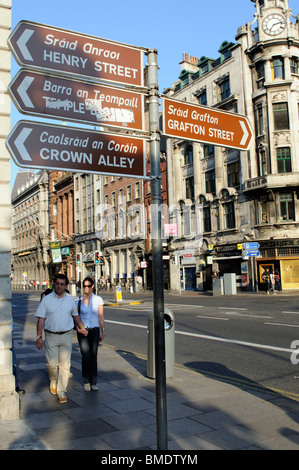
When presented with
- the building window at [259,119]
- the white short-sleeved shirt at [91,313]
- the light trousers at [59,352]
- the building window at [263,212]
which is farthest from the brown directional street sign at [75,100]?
the building window at [259,119]

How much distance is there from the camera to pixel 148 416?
18.0ft

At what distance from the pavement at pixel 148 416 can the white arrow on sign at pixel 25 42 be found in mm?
3703

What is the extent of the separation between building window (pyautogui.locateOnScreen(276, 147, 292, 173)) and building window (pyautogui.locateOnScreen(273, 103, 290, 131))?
5.85ft

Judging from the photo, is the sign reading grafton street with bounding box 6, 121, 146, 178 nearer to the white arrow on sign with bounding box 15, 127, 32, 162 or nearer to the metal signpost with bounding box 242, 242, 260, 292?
the white arrow on sign with bounding box 15, 127, 32, 162

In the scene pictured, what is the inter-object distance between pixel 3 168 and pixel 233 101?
33.7m

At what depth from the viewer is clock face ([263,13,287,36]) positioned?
33.5m

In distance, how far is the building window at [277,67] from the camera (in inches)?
A: 1328

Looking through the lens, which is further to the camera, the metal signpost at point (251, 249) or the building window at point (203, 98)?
the building window at point (203, 98)

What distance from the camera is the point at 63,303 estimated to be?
667cm

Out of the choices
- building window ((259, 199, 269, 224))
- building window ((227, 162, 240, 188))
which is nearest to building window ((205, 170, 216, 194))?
building window ((227, 162, 240, 188))

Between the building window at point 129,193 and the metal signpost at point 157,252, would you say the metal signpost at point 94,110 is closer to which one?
the metal signpost at point 157,252

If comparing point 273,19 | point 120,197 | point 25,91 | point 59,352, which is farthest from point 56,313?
point 120,197

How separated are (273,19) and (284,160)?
11205 millimetres

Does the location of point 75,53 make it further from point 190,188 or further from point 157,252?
point 190,188
